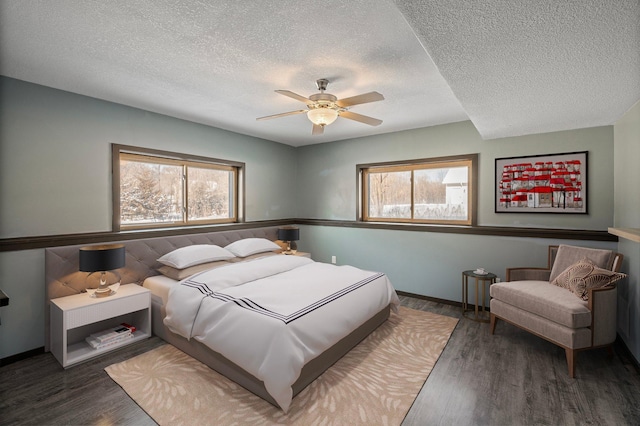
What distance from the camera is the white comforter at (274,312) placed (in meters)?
2.06

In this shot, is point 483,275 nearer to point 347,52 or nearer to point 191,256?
point 347,52

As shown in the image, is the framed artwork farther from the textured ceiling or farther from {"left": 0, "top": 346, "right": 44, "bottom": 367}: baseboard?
{"left": 0, "top": 346, "right": 44, "bottom": 367}: baseboard

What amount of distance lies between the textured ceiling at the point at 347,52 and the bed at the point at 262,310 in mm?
1882

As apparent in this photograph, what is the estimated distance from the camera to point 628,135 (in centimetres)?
285

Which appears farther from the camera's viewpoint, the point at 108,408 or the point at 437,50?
the point at 108,408

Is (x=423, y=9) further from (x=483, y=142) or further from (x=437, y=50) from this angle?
(x=483, y=142)

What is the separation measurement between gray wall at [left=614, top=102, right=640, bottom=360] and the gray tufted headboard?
462cm

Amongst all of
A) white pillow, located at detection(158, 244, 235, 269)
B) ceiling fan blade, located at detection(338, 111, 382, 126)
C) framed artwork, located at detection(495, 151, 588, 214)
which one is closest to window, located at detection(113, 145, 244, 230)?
white pillow, located at detection(158, 244, 235, 269)

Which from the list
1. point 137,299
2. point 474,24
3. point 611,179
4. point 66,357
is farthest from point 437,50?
point 66,357

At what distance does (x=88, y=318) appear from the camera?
2.75 meters

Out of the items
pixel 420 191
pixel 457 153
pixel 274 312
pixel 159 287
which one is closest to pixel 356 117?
pixel 274 312

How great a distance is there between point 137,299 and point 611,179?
5.38 meters

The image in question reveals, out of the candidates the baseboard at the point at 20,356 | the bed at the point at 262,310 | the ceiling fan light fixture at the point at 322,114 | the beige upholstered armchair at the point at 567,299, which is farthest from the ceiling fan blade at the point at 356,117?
the baseboard at the point at 20,356

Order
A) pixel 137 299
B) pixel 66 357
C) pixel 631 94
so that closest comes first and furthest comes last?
pixel 631 94, pixel 66 357, pixel 137 299
